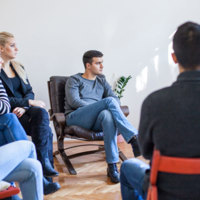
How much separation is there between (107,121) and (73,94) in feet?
2.08

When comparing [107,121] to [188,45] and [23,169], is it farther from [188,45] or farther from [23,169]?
[188,45]

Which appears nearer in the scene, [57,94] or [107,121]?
[107,121]

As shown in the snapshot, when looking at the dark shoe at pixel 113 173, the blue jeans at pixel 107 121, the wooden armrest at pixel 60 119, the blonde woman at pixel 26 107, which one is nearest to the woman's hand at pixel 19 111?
the blonde woman at pixel 26 107

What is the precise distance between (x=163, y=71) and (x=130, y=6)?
1103 millimetres

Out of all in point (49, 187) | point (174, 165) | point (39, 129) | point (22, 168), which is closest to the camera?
point (174, 165)

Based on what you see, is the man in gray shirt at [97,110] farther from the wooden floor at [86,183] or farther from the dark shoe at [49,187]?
the dark shoe at [49,187]

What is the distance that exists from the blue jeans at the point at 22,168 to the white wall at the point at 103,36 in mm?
2581

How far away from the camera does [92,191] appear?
7.43 feet

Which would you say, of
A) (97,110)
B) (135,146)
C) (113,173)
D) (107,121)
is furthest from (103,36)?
(113,173)

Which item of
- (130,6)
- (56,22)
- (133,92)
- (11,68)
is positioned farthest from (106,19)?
(11,68)

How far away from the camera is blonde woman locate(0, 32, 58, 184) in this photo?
2311 mm

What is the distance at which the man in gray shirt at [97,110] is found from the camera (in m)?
2.51

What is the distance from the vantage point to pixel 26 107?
2.62 metres

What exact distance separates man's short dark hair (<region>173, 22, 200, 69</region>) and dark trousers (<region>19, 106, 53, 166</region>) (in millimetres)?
1520
